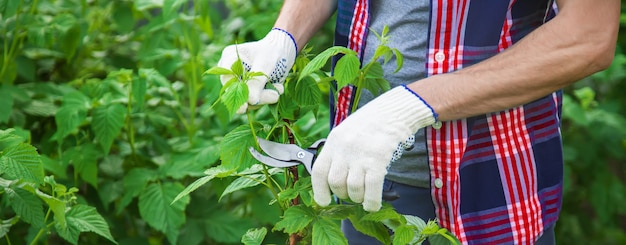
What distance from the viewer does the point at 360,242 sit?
5.80 feet

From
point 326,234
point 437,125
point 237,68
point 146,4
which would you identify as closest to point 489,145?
point 437,125

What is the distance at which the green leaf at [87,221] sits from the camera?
5.73 feet

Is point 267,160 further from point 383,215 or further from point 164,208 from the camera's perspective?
point 164,208

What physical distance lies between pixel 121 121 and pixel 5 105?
297mm

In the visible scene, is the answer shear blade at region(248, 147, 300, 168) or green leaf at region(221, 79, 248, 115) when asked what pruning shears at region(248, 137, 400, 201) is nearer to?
shear blade at region(248, 147, 300, 168)

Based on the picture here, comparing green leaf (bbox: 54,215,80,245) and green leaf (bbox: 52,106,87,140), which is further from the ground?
green leaf (bbox: 52,106,87,140)

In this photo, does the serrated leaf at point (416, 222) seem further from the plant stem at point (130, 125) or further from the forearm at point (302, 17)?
the plant stem at point (130, 125)

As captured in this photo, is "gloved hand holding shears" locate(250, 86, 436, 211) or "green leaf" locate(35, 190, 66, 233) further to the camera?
"green leaf" locate(35, 190, 66, 233)

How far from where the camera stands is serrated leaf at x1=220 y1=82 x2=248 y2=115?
1299 millimetres

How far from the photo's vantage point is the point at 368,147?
4.24 ft

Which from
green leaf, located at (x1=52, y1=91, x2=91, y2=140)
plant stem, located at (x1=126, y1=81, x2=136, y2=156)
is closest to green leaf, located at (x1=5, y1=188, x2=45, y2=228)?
green leaf, located at (x1=52, y1=91, x2=91, y2=140)

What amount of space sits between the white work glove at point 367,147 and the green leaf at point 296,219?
1.2 inches

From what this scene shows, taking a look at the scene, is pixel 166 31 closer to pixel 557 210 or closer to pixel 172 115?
pixel 172 115

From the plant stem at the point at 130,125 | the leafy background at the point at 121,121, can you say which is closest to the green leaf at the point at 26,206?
the leafy background at the point at 121,121
